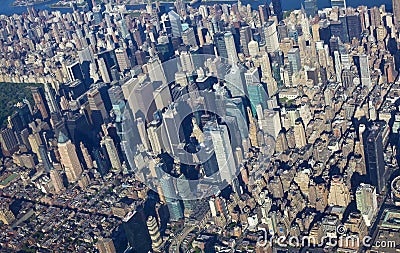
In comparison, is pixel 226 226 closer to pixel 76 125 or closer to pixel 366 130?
pixel 366 130

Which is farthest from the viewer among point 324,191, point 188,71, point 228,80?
point 188,71

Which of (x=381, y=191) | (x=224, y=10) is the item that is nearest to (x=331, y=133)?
(x=381, y=191)

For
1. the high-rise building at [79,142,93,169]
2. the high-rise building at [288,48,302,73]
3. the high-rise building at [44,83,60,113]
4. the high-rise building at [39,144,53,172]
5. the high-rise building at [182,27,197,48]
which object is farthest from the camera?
the high-rise building at [182,27,197,48]

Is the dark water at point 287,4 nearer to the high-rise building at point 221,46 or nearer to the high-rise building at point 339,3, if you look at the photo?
the high-rise building at point 339,3

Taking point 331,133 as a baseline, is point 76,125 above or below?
above

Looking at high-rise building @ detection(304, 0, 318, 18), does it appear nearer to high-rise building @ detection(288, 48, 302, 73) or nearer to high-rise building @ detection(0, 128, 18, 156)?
high-rise building @ detection(288, 48, 302, 73)

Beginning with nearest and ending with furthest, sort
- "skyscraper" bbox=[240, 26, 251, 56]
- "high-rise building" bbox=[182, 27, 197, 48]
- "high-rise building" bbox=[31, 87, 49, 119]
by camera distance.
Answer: "high-rise building" bbox=[31, 87, 49, 119], "skyscraper" bbox=[240, 26, 251, 56], "high-rise building" bbox=[182, 27, 197, 48]

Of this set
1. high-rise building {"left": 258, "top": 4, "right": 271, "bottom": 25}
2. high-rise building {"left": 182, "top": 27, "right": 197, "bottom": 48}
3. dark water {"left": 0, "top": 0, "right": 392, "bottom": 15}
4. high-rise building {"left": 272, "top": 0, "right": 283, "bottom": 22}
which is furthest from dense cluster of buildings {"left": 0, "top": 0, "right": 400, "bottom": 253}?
dark water {"left": 0, "top": 0, "right": 392, "bottom": 15}

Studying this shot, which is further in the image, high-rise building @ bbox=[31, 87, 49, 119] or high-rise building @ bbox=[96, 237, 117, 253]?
high-rise building @ bbox=[31, 87, 49, 119]
